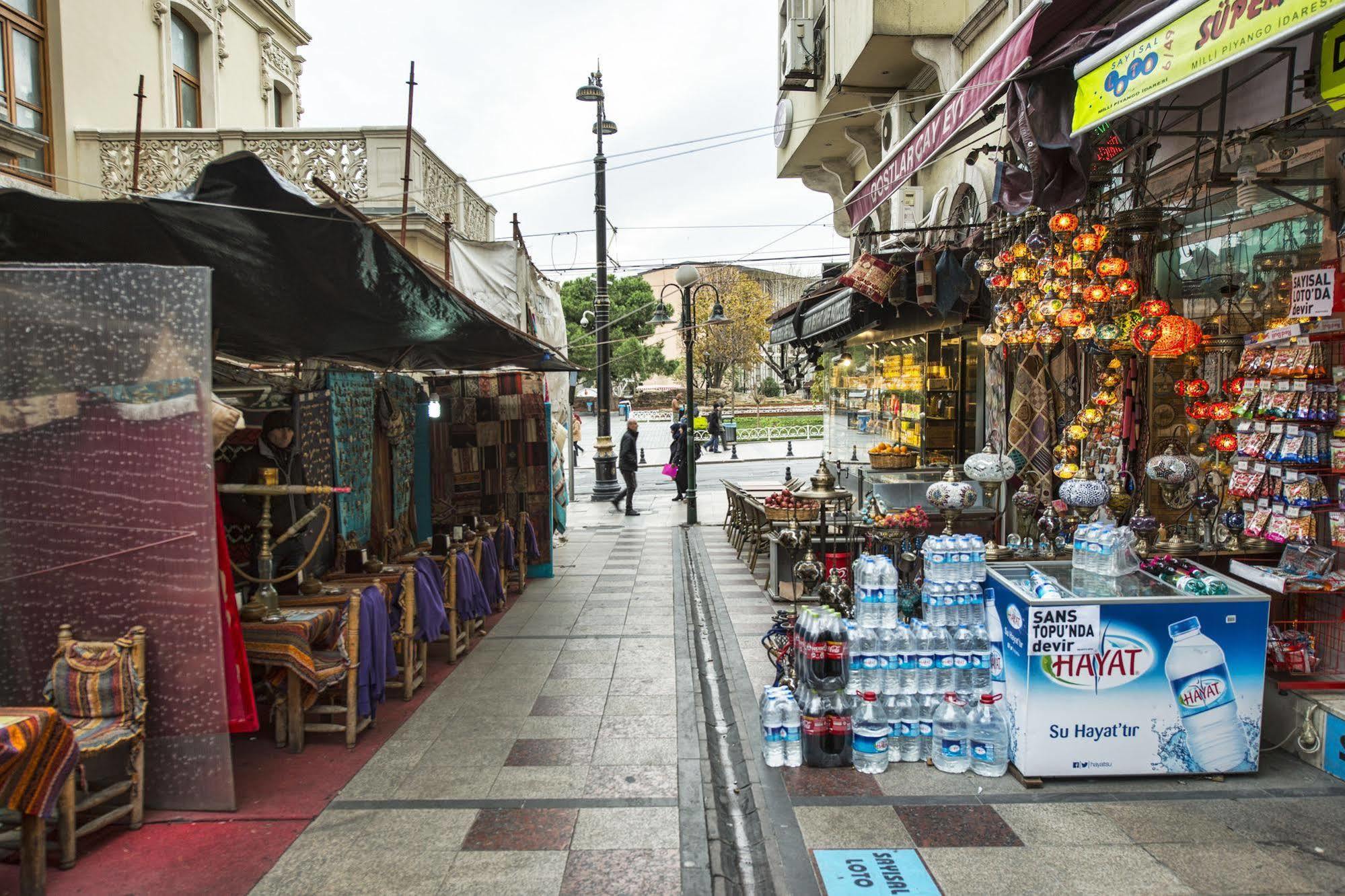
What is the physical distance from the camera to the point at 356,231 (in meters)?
Result: 4.43

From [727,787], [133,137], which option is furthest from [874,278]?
[133,137]

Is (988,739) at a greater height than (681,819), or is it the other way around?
(988,739)

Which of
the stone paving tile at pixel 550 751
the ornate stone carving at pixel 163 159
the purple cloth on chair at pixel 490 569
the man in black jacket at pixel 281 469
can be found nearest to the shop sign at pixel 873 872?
the stone paving tile at pixel 550 751

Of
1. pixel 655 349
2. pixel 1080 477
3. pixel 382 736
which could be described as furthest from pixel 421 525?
pixel 655 349

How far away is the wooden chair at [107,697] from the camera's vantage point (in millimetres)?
3963

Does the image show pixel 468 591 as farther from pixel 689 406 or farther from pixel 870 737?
pixel 689 406

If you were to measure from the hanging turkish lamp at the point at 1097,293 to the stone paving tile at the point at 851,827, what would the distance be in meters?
4.06

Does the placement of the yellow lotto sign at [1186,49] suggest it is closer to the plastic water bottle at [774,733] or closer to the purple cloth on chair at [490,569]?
the plastic water bottle at [774,733]

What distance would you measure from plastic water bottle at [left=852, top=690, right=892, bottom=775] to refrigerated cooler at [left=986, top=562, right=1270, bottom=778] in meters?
0.76

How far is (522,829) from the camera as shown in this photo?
160 inches

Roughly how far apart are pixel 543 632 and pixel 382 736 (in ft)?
8.63

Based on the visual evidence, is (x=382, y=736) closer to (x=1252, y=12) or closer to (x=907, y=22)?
(x=1252, y=12)

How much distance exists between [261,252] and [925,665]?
15.5 ft

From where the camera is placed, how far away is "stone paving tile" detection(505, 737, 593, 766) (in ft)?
16.0
